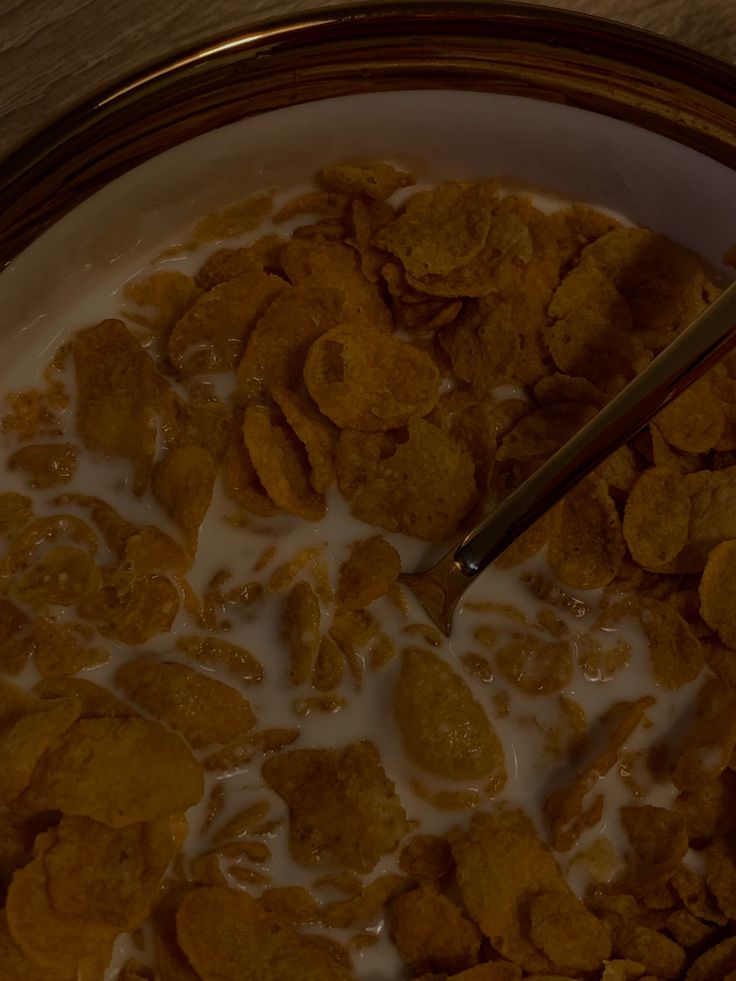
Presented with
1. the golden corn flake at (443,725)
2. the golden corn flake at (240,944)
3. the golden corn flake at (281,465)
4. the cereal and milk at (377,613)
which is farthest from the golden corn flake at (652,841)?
the golden corn flake at (281,465)

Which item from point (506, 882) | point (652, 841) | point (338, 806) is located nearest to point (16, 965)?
point (338, 806)

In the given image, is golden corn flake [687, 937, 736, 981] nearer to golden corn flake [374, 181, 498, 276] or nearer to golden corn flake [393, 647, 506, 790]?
golden corn flake [393, 647, 506, 790]

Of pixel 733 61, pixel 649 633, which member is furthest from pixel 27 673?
pixel 733 61

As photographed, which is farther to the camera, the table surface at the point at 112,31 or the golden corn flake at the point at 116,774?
the table surface at the point at 112,31

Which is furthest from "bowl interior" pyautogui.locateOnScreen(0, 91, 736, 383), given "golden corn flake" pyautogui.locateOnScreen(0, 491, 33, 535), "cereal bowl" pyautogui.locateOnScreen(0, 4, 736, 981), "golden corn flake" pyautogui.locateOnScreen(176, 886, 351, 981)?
"golden corn flake" pyautogui.locateOnScreen(176, 886, 351, 981)

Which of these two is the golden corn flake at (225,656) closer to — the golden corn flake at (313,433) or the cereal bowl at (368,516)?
the cereal bowl at (368,516)

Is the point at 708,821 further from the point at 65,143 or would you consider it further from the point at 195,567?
the point at 65,143
